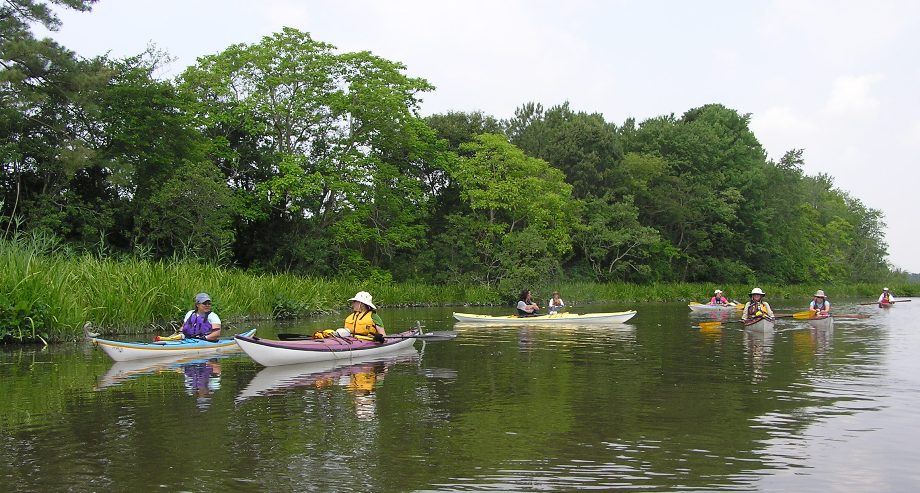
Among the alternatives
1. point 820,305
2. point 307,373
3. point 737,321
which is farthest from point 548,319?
point 307,373

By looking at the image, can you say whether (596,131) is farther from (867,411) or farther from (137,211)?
(867,411)

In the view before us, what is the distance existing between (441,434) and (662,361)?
7742 mm

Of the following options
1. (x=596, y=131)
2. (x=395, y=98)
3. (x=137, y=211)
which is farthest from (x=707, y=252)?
(x=137, y=211)

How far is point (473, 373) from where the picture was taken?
12812 mm

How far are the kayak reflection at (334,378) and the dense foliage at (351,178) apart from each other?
943 cm

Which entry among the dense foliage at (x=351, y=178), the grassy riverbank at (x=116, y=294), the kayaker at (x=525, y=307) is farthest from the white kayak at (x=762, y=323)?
the dense foliage at (x=351, y=178)

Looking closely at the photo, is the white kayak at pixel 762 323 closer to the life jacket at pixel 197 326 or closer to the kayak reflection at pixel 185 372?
the kayak reflection at pixel 185 372

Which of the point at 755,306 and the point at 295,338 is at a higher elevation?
the point at 755,306

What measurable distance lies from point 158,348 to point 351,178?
24594 mm

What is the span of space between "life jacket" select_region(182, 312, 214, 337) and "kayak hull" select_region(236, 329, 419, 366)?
261 centimetres

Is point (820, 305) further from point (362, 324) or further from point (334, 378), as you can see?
point (334, 378)

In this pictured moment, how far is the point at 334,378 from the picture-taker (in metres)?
12.4

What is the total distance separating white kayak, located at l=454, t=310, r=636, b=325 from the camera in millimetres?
24031

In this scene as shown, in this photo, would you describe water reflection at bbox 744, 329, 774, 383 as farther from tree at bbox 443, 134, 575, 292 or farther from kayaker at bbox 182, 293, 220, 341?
tree at bbox 443, 134, 575, 292
